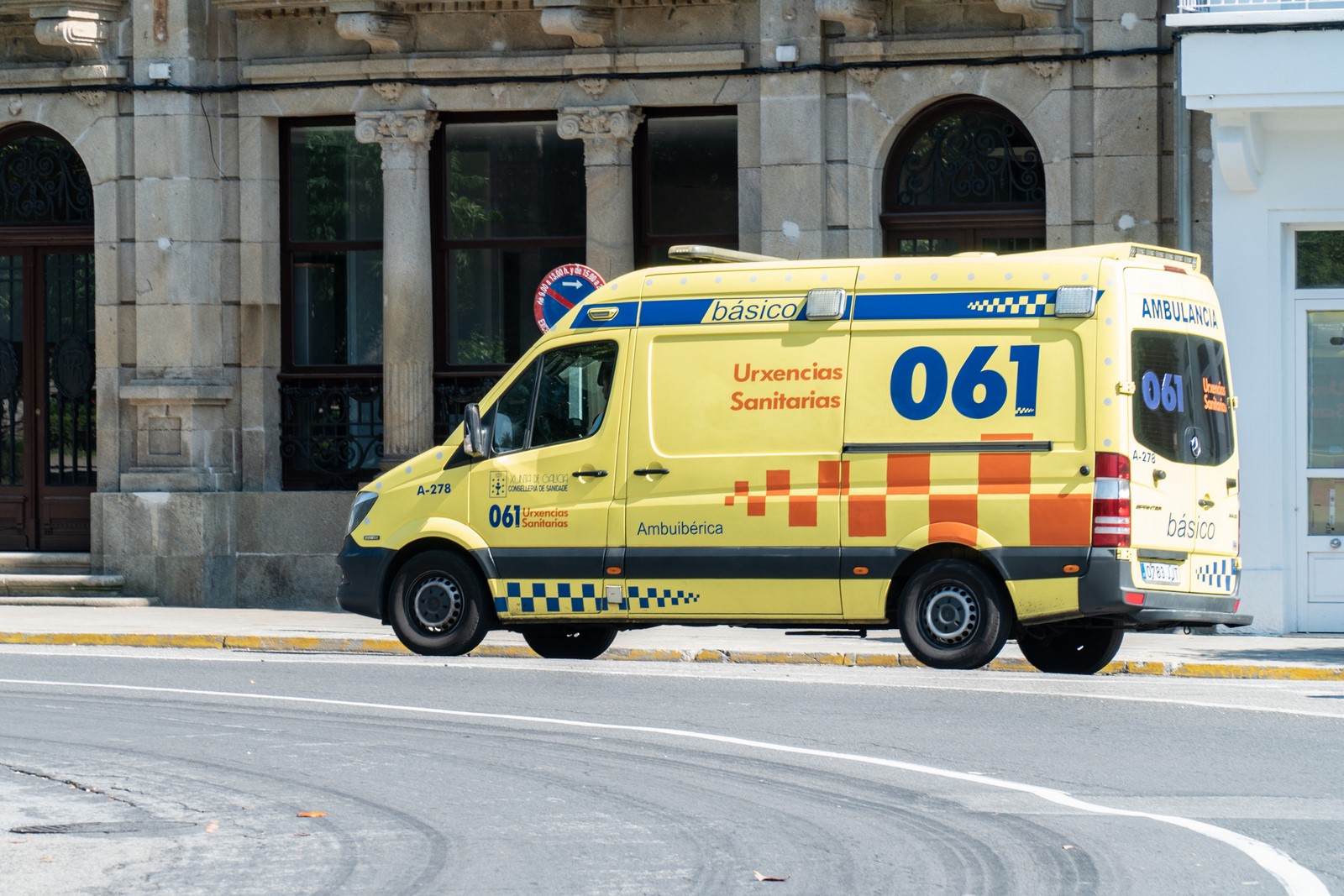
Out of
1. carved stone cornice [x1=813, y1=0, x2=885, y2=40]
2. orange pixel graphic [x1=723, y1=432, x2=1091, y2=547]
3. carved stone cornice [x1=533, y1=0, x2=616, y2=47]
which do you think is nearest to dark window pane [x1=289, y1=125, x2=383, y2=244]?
carved stone cornice [x1=533, y1=0, x2=616, y2=47]

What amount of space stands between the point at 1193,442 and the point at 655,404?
3.19 metres

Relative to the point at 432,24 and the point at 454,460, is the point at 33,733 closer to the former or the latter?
the point at 454,460

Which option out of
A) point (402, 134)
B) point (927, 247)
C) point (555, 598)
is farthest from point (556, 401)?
point (402, 134)

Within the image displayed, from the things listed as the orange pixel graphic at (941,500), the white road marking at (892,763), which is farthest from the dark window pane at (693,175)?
the white road marking at (892,763)

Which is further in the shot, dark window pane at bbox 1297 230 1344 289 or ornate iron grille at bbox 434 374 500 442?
ornate iron grille at bbox 434 374 500 442

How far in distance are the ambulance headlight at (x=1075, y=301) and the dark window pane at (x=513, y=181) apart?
8438 millimetres

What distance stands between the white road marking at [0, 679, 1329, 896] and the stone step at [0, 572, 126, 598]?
22.1ft

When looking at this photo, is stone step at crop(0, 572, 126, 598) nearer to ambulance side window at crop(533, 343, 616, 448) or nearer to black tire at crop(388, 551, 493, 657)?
black tire at crop(388, 551, 493, 657)

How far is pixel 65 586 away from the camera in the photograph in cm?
2028

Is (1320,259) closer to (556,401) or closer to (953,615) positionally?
(953,615)

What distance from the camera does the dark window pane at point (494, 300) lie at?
2053 cm

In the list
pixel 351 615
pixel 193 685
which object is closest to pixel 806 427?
pixel 193 685

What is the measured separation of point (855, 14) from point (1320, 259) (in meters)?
4.33

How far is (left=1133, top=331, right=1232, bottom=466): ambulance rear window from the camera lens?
12.6 m
